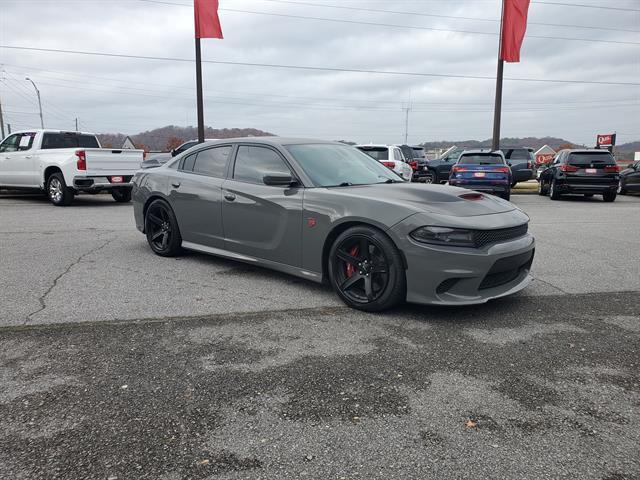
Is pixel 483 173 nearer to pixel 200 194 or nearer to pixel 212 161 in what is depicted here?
pixel 212 161

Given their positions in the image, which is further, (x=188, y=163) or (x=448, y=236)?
(x=188, y=163)

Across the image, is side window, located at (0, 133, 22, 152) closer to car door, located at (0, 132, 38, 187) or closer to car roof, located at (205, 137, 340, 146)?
car door, located at (0, 132, 38, 187)

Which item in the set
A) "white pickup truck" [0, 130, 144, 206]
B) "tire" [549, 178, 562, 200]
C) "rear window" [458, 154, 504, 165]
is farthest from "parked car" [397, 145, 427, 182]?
"white pickup truck" [0, 130, 144, 206]

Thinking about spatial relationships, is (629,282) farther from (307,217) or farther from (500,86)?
(500,86)

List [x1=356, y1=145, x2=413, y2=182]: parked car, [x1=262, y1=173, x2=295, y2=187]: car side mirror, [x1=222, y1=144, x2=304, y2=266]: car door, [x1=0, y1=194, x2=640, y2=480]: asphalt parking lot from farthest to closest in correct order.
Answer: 1. [x1=356, y1=145, x2=413, y2=182]: parked car
2. [x1=222, y1=144, x2=304, y2=266]: car door
3. [x1=262, y1=173, x2=295, y2=187]: car side mirror
4. [x1=0, y1=194, x2=640, y2=480]: asphalt parking lot

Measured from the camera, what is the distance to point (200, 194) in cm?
571

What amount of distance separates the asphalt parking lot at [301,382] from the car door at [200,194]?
0.67 metres

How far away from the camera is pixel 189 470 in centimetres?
217

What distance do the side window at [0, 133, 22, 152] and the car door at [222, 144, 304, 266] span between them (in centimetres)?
1075

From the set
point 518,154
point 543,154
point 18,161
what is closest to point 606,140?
point 543,154

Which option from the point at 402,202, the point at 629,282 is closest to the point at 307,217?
the point at 402,202

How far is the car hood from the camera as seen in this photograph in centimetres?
414

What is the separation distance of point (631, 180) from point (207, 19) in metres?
16.5

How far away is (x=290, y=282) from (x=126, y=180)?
882 centimetres
